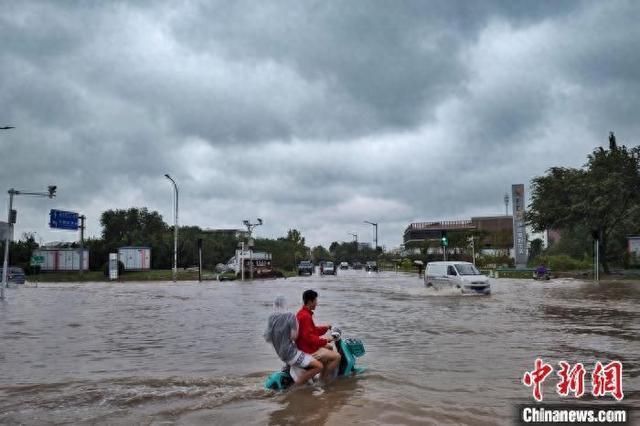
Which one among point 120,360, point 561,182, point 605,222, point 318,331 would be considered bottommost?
point 120,360

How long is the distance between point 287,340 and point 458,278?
2166cm

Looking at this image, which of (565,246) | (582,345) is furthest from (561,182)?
(582,345)

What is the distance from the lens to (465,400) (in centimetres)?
695

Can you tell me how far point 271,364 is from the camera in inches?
387

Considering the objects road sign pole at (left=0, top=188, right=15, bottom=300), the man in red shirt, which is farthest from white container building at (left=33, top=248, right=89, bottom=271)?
the man in red shirt

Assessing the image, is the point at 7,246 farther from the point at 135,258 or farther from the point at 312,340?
the point at 135,258

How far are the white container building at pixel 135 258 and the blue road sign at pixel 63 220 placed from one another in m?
12.5

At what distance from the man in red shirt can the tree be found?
34.7 metres

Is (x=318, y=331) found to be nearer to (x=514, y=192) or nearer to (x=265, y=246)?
(x=514, y=192)

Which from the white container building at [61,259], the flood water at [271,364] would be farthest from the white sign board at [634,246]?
the white container building at [61,259]

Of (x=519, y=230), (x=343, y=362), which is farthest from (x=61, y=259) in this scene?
(x=343, y=362)

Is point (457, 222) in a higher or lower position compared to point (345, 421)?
higher

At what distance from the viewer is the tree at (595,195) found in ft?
141

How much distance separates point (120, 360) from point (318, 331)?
14.9 feet
